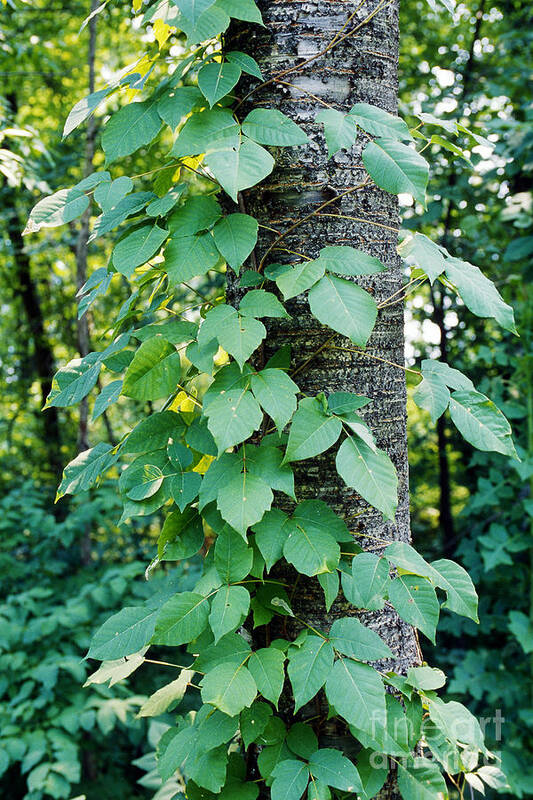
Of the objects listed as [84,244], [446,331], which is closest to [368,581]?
[84,244]

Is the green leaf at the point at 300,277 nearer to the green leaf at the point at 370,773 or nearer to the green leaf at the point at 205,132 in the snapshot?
the green leaf at the point at 205,132

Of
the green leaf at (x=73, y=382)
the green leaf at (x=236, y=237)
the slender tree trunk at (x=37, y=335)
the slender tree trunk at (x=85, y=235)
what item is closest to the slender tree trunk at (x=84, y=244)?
the slender tree trunk at (x=85, y=235)

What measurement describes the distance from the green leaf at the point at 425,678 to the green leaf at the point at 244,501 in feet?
1.24

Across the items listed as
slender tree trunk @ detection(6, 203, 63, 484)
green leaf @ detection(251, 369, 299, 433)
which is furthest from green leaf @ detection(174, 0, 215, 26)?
slender tree trunk @ detection(6, 203, 63, 484)

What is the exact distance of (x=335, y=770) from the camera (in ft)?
2.90

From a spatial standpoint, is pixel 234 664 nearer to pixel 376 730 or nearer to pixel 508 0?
pixel 376 730

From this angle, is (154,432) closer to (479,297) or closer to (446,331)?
(479,297)

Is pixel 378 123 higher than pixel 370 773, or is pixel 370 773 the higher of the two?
pixel 378 123

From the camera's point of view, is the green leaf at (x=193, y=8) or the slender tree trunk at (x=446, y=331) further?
the slender tree trunk at (x=446, y=331)

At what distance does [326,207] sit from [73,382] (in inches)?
20.3

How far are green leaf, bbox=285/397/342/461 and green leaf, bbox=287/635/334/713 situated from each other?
0.90ft

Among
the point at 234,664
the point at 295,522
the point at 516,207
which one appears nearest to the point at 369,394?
the point at 295,522

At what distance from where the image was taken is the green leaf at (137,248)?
94 cm

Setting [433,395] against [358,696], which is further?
[433,395]
